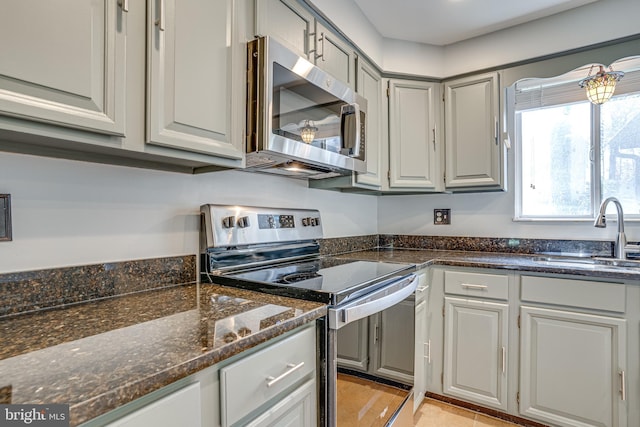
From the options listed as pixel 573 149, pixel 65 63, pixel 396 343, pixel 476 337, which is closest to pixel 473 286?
pixel 476 337

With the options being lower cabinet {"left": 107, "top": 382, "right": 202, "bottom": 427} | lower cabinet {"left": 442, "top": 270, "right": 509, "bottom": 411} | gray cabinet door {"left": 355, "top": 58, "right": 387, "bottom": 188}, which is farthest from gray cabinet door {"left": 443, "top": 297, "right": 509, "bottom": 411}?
lower cabinet {"left": 107, "top": 382, "right": 202, "bottom": 427}

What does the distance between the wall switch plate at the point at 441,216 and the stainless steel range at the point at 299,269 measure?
3.44 feet

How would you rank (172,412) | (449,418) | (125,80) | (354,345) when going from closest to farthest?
1. (172,412)
2. (125,80)
3. (354,345)
4. (449,418)

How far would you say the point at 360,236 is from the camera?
8.38ft

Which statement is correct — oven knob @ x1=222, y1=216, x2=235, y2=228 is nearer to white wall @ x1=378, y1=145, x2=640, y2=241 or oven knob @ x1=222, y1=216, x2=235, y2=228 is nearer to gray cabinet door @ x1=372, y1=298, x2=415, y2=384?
gray cabinet door @ x1=372, y1=298, x2=415, y2=384

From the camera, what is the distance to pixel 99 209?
3.58ft

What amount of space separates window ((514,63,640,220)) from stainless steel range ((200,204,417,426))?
1.38 metres

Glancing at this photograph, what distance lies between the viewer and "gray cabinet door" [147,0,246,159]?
93 cm

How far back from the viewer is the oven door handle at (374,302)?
3.43ft

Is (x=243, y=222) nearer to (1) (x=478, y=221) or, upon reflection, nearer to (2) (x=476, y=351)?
(2) (x=476, y=351)

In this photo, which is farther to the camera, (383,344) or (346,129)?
(346,129)

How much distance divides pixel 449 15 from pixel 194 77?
1.74 metres

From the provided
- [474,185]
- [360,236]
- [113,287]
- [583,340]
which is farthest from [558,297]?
[113,287]

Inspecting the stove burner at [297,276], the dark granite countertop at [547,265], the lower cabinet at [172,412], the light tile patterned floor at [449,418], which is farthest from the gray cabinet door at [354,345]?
the light tile patterned floor at [449,418]
